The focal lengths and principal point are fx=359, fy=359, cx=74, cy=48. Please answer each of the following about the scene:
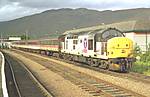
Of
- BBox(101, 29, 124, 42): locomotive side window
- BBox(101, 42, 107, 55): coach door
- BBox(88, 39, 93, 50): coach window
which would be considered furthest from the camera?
BBox(88, 39, 93, 50): coach window

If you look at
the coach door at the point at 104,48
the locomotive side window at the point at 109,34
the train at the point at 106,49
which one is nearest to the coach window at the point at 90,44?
the train at the point at 106,49

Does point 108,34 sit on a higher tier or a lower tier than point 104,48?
higher

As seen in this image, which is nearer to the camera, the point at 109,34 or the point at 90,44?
the point at 109,34

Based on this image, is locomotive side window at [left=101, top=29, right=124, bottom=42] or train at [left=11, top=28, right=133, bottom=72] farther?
locomotive side window at [left=101, top=29, right=124, bottom=42]

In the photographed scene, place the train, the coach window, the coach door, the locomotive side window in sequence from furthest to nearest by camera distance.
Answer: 1. the coach window
2. the locomotive side window
3. the coach door
4. the train

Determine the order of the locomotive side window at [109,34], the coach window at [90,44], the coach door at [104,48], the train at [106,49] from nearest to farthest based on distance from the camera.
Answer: the train at [106,49] → the coach door at [104,48] → the locomotive side window at [109,34] → the coach window at [90,44]

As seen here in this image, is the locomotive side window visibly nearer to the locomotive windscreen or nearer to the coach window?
the locomotive windscreen

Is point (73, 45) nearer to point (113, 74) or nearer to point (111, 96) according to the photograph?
point (113, 74)

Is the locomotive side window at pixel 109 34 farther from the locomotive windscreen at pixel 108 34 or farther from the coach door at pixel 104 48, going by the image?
the coach door at pixel 104 48

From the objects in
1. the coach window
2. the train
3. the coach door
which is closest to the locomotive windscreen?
the train

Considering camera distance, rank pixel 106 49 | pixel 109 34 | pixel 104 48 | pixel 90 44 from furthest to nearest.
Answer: pixel 90 44 → pixel 109 34 → pixel 104 48 → pixel 106 49

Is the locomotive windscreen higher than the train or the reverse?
higher

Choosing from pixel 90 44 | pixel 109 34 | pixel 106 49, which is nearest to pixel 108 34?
pixel 109 34

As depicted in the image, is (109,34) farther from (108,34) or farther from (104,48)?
(104,48)
